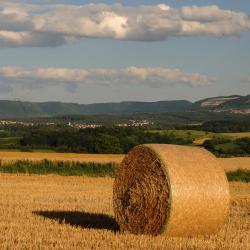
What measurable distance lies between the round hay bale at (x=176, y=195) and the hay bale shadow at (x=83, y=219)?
77cm

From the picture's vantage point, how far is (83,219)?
15156 millimetres

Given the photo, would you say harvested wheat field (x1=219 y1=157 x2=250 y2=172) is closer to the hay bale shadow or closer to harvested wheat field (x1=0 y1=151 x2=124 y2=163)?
harvested wheat field (x1=0 y1=151 x2=124 y2=163)

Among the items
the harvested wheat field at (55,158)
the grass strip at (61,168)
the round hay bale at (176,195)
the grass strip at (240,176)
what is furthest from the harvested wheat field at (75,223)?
the harvested wheat field at (55,158)

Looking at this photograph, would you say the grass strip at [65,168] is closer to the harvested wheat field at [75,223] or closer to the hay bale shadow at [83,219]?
the harvested wheat field at [75,223]

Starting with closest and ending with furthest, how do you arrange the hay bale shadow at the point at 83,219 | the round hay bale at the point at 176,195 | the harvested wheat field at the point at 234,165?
the round hay bale at the point at 176,195, the hay bale shadow at the point at 83,219, the harvested wheat field at the point at 234,165

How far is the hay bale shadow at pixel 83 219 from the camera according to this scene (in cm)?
1420

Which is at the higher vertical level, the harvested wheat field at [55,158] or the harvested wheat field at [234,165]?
the harvested wheat field at [55,158]

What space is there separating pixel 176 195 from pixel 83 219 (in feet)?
10.7

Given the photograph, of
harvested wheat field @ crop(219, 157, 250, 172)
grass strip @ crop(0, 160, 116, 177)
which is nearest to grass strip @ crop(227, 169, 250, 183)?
harvested wheat field @ crop(219, 157, 250, 172)

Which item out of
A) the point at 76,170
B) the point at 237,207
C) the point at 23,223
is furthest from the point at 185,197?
the point at 76,170

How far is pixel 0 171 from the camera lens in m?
31.9

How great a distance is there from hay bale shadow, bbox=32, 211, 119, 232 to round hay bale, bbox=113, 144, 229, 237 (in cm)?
77

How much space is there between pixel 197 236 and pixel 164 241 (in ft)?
3.50

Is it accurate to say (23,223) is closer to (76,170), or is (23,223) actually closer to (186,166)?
(186,166)
